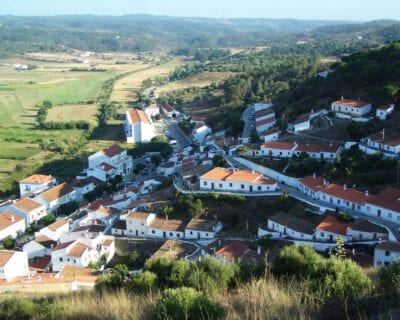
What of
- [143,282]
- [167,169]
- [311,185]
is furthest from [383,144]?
[143,282]

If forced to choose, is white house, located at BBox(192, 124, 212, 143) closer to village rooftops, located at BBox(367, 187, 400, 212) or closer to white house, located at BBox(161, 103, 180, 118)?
white house, located at BBox(161, 103, 180, 118)

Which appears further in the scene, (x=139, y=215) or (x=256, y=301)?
(x=139, y=215)

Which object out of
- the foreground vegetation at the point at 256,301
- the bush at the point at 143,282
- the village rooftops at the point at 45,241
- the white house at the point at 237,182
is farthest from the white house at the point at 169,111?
the foreground vegetation at the point at 256,301

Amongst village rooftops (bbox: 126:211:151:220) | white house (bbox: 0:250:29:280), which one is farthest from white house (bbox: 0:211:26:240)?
village rooftops (bbox: 126:211:151:220)

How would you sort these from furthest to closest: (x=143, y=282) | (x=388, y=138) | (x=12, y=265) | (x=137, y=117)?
(x=137, y=117)
(x=388, y=138)
(x=12, y=265)
(x=143, y=282)

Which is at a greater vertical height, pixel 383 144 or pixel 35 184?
pixel 383 144

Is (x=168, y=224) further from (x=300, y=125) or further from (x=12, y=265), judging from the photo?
(x=300, y=125)

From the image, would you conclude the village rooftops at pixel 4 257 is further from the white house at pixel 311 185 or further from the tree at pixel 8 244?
the white house at pixel 311 185
